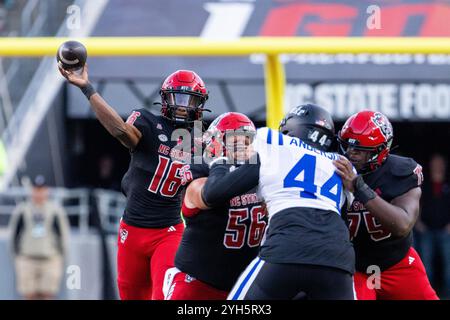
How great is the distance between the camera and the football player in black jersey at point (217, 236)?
5074 mm

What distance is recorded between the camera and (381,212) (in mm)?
4918

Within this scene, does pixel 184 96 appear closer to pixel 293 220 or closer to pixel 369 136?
pixel 369 136

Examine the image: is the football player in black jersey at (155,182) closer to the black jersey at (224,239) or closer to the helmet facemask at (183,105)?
the helmet facemask at (183,105)

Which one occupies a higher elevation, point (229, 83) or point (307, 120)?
point (229, 83)

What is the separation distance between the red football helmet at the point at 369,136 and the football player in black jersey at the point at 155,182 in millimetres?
1008

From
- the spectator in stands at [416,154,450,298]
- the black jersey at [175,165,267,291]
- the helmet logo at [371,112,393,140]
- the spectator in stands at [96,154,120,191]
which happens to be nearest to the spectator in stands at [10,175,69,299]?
the spectator in stands at [96,154,120,191]

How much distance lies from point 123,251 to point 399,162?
1.72 metres

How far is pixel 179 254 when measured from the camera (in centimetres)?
550

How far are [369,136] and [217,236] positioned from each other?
909mm

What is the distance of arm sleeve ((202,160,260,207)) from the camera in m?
4.75

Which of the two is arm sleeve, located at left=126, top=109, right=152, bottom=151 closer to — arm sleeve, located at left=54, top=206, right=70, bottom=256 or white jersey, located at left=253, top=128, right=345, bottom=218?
white jersey, located at left=253, top=128, right=345, bottom=218

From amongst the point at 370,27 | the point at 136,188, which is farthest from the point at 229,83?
the point at 136,188

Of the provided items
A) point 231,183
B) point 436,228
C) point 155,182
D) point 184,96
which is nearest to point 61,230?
point 436,228
